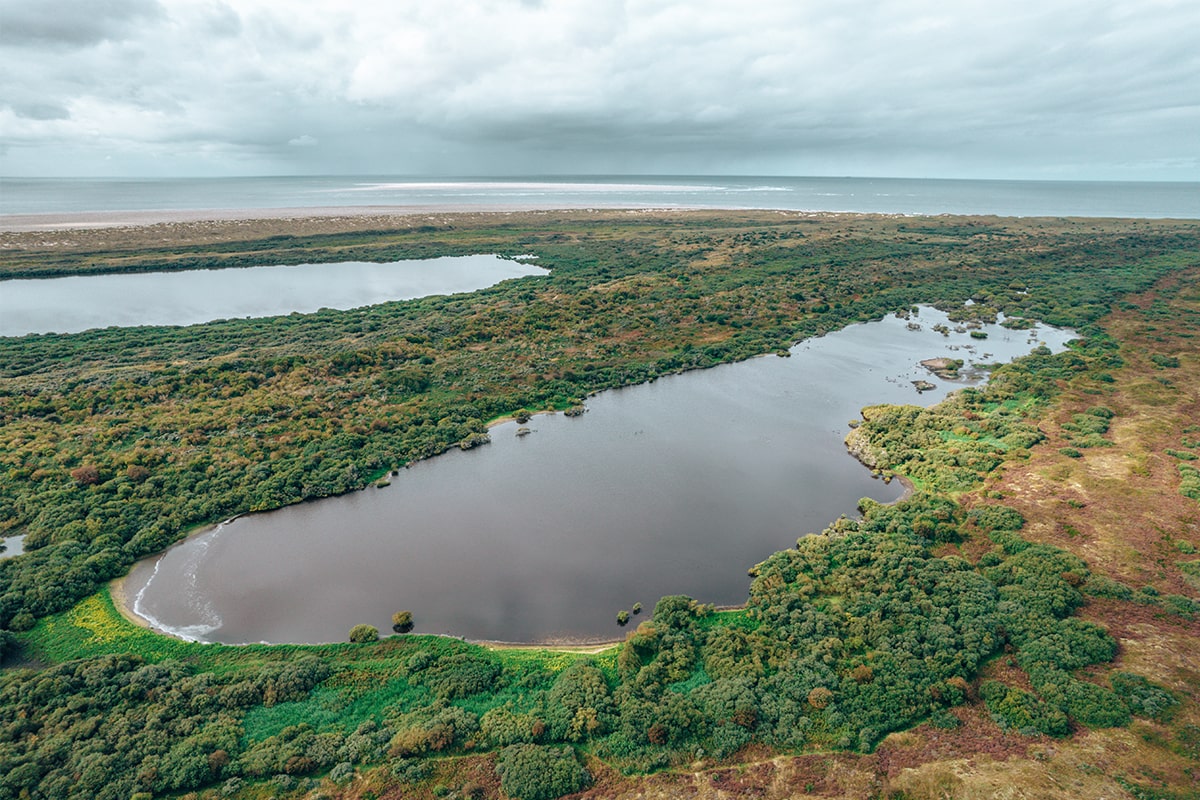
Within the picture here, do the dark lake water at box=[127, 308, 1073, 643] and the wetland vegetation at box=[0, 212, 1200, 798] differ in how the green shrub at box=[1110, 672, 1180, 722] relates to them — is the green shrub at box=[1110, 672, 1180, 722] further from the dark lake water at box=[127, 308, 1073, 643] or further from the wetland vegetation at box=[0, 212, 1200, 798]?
the dark lake water at box=[127, 308, 1073, 643]

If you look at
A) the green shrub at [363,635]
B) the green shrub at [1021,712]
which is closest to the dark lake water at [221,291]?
the green shrub at [363,635]

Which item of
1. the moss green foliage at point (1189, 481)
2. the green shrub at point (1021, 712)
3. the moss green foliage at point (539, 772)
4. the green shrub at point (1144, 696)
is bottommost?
the moss green foliage at point (539, 772)

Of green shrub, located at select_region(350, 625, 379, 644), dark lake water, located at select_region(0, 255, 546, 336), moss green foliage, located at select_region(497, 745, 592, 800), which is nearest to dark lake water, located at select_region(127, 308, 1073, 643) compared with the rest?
green shrub, located at select_region(350, 625, 379, 644)

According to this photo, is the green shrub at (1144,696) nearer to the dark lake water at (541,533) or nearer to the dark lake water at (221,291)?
the dark lake water at (541,533)

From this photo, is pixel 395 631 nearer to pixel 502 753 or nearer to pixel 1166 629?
pixel 502 753

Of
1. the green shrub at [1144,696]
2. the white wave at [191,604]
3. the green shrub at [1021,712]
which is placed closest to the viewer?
the green shrub at [1021,712]

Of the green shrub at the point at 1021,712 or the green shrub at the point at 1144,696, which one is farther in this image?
the green shrub at the point at 1144,696

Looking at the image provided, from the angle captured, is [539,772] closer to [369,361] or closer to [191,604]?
[191,604]
